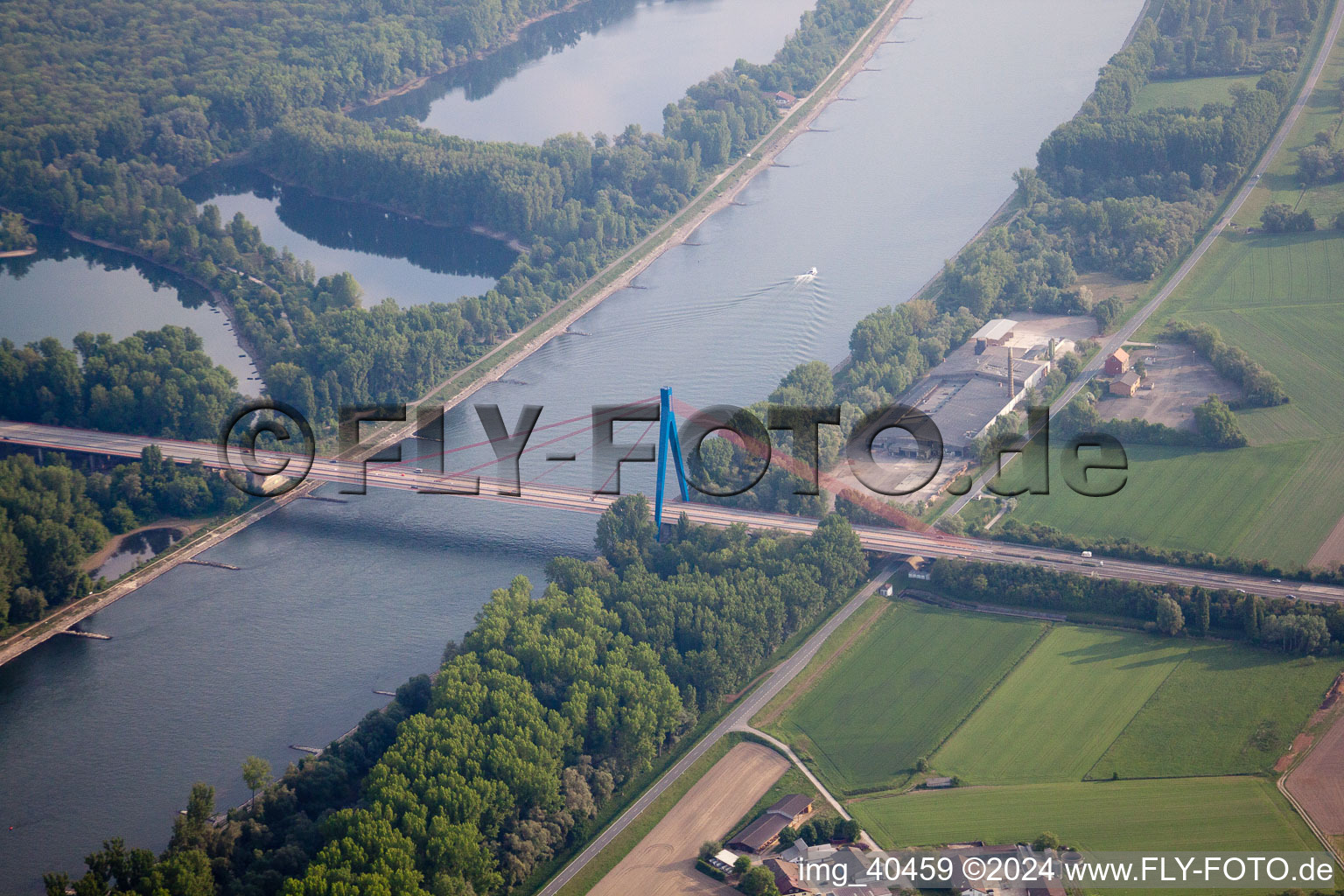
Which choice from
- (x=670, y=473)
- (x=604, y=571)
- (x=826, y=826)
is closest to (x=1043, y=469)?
(x=670, y=473)

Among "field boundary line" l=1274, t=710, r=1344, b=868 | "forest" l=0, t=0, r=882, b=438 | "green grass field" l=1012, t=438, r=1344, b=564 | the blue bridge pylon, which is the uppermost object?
"forest" l=0, t=0, r=882, b=438

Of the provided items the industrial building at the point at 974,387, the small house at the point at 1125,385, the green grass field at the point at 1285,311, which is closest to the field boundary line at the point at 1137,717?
the industrial building at the point at 974,387

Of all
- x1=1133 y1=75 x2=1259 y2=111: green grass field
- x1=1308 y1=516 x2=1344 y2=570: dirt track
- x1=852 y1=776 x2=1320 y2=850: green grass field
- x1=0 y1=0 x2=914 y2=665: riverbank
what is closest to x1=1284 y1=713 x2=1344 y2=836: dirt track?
x1=852 y1=776 x2=1320 y2=850: green grass field

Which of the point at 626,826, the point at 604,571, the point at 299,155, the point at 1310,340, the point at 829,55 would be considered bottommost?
the point at 626,826

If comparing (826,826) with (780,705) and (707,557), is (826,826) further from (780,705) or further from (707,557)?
(707,557)

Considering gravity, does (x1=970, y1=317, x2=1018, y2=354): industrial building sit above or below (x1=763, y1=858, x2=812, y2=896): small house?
above

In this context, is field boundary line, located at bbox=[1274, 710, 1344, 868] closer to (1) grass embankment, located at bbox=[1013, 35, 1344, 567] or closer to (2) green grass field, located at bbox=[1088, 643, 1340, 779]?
(2) green grass field, located at bbox=[1088, 643, 1340, 779]
